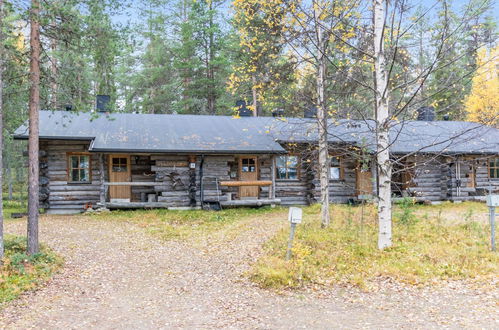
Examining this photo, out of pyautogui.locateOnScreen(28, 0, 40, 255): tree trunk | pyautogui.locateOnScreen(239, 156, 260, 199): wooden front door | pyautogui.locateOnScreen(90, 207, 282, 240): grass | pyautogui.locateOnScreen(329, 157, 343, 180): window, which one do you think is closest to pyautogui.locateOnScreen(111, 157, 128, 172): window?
pyautogui.locateOnScreen(90, 207, 282, 240): grass

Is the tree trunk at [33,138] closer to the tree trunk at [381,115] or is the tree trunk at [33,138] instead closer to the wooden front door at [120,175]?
the tree trunk at [381,115]

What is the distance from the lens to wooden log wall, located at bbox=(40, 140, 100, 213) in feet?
50.8

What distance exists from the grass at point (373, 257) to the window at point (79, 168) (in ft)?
32.7

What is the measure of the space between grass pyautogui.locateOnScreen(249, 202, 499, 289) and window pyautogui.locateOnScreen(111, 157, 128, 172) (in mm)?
8930

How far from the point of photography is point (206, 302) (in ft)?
19.8

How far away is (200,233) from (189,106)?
51.8ft

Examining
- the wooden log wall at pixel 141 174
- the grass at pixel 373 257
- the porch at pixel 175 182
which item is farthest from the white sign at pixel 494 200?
the wooden log wall at pixel 141 174

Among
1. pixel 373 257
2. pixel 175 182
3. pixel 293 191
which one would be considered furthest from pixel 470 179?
pixel 175 182

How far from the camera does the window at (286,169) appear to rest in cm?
1809

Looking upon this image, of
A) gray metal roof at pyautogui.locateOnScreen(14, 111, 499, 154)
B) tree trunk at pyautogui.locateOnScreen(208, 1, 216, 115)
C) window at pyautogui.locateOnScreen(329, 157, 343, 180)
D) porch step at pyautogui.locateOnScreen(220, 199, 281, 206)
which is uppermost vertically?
tree trunk at pyautogui.locateOnScreen(208, 1, 216, 115)

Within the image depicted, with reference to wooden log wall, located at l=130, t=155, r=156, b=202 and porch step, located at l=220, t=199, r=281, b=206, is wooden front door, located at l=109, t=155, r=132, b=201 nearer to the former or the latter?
wooden log wall, located at l=130, t=155, r=156, b=202

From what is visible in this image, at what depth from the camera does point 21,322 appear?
17.0ft

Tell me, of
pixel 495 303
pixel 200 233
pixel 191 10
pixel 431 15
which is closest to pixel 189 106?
pixel 191 10

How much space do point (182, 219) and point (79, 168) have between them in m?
5.59
